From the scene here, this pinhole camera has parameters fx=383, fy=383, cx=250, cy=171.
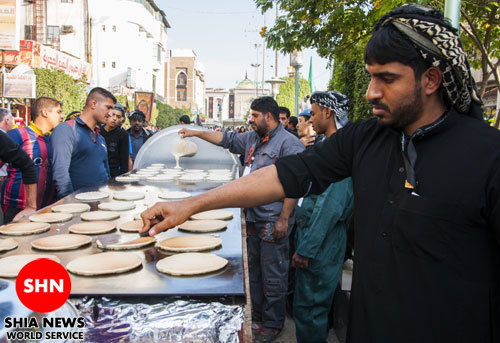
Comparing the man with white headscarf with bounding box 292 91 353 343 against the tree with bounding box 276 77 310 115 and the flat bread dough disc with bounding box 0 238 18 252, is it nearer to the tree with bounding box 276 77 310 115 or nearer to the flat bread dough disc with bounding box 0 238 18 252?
the flat bread dough disc with bounding box 0 238 18 252

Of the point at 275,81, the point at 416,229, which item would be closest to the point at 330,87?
the point at 275,81

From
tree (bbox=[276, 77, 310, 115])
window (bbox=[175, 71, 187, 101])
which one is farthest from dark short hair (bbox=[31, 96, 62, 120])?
window (bbox=[175, 71, 187, 101])

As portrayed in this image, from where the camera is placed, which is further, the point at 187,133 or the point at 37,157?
the point at 187,133

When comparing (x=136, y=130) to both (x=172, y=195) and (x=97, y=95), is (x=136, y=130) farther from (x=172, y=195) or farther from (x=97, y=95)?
(x=172, y=195)

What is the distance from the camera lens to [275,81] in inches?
526

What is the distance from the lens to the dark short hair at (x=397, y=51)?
48.5 inches

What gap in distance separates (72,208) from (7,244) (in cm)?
93

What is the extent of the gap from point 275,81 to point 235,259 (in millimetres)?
11992

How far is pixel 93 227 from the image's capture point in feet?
8.03

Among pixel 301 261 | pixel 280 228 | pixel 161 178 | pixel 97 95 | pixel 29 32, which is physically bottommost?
pixel 301 261

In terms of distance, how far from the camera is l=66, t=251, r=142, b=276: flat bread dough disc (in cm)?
168

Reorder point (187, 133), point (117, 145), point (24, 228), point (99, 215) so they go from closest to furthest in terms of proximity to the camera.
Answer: point (24, 228) → point (99, 215) → point (187, 133) → point (117, 145)

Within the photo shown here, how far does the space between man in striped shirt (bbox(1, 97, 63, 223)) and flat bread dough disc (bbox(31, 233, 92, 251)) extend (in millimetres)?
1840

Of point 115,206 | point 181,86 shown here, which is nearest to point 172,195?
point 115,206
